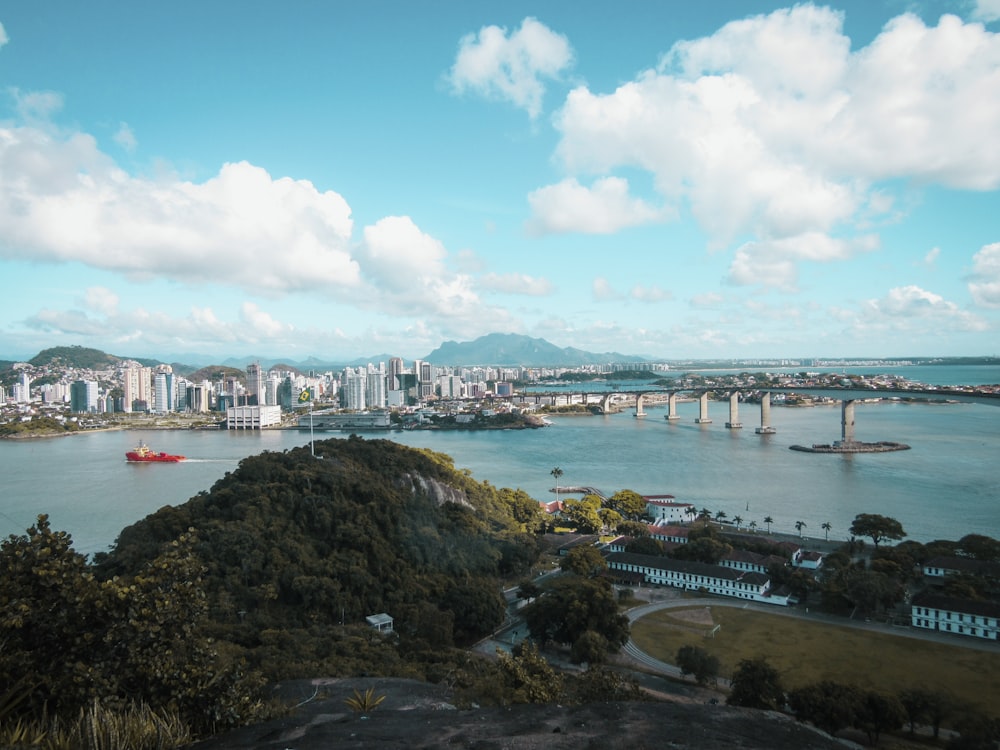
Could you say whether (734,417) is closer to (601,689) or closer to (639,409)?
(639,409)

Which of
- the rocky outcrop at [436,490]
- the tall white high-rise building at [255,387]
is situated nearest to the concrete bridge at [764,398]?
the rocky outcrop at [436,490]

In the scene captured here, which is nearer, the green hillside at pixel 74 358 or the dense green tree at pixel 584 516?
the dense green tree at pixel 584 516

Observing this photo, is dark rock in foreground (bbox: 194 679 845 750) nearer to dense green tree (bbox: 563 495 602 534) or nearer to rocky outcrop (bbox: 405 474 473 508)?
rocky outcrop (bbox: 405 474 473 508)

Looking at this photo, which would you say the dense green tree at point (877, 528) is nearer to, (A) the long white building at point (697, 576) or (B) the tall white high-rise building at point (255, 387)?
(A) the long white building at point (697, 576)

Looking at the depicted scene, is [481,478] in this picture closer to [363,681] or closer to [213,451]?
[213,451]

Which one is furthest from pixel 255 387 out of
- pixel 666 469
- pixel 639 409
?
pixel 666 469

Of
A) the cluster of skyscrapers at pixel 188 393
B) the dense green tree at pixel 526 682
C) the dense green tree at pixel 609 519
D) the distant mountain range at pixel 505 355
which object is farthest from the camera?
the distant mountain range at pixel 505 355

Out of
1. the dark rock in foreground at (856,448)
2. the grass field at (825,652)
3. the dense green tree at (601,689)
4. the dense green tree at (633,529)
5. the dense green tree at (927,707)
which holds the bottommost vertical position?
the grass field at (825,652)

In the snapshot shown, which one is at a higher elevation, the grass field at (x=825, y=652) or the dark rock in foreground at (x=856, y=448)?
the dark rock in foreground at (x=856, y=448)
